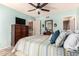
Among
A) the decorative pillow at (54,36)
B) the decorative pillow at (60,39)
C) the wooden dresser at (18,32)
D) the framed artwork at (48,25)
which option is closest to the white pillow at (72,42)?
the decorative pillow at (60,39)

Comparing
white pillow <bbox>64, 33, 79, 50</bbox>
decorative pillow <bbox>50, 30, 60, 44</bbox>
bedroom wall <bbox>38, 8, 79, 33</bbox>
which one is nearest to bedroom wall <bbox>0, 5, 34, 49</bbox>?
bedroom wall <bbox>38, 8, 79, 33</bbox>

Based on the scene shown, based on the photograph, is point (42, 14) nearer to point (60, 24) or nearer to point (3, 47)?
point (60, 24)

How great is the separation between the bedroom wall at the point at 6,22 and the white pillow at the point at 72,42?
32.8 inches

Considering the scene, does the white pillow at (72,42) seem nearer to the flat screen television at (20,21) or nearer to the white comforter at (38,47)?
the white comforter at (38,47)

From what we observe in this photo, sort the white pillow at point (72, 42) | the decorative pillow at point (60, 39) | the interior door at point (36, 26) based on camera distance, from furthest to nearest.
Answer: the interior door at point (36, 26)
the decorative pillow at point (60, 39)
the white pillow at point (72, 42)

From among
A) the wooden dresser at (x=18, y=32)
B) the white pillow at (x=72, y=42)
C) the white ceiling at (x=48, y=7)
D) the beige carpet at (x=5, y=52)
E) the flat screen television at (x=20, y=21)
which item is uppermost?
the white ceiling at (x=48, y=7)

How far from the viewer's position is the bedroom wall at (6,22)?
1.72 m

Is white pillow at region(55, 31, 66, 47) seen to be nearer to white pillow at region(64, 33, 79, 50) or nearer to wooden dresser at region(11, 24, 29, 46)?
white pillow at region(64, 33, 79, 50)

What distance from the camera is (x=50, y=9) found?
1.80 m

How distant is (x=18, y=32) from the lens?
1830mm

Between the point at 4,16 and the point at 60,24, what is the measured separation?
935 millimetres

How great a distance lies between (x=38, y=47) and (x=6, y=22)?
0.67 meters

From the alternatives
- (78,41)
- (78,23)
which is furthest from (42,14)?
(78,41)

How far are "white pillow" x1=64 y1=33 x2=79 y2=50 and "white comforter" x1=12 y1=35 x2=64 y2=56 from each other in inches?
4.2
